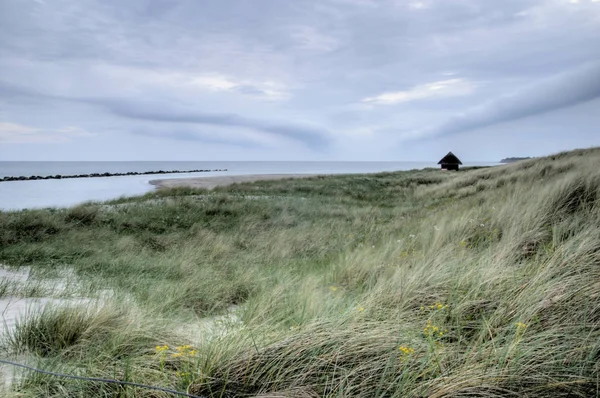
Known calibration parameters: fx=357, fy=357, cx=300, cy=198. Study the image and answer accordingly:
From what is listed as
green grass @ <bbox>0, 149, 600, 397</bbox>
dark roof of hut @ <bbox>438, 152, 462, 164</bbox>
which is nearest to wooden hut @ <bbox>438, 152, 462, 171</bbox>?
dark roof of hut @ <bbox>438, 152, 462, 164</bbox>

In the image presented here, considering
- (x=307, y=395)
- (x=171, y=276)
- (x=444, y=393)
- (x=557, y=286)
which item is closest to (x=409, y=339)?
(x=444, y=393)

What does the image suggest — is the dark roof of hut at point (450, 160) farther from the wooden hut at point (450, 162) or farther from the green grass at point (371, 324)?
the green grass at point (371, 324)

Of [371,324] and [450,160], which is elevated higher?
[450,160]

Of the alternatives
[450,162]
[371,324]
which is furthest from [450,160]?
[371,324]

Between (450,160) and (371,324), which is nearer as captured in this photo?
(371,324)

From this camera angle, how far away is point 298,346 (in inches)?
94.7

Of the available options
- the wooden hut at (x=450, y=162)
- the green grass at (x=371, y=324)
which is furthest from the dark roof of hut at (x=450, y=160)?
the green grass at (x=371, y=324)

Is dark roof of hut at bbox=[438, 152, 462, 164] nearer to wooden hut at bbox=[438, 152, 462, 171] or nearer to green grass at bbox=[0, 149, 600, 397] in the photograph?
wooden hut at bbox=[438, 152, 462, 171]

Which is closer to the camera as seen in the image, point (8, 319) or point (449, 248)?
point (8, 319)

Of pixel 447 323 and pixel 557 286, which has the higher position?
pixel 557 286

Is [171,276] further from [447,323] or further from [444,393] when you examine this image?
[444,393]

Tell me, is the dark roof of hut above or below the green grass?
above

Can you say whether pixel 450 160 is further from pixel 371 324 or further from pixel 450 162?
pixel 371 324

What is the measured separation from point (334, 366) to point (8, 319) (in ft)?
12.1
